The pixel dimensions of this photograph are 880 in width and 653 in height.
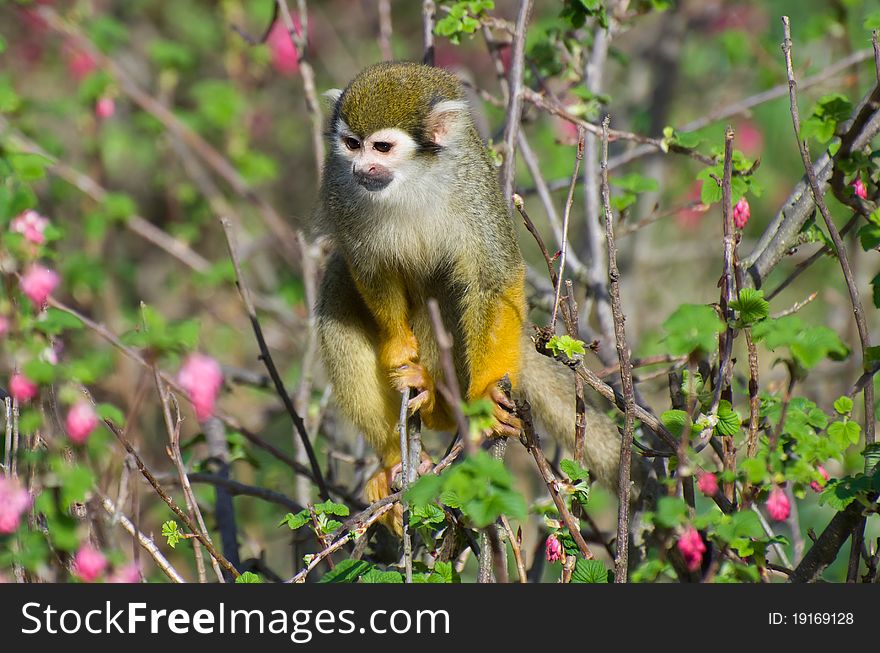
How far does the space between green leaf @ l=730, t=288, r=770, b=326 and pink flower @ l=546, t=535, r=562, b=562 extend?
0.68m

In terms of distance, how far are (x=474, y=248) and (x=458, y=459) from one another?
72 cm

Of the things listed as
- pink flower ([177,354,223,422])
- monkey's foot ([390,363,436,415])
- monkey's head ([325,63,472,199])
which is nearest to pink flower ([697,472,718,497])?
pink flower ([177,354,223,422])

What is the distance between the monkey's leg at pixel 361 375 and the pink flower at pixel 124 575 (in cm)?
139

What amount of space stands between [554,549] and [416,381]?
3.85ft

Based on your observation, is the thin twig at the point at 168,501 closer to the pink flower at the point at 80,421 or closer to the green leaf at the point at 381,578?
the pink flower at the point at 80,421

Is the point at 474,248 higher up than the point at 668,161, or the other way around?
the point at 668,161

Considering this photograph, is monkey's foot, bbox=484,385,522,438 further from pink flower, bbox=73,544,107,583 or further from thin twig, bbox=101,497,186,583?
pink flower, bbox=73,544,107,583

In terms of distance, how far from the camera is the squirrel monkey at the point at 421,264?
3125 millimetres

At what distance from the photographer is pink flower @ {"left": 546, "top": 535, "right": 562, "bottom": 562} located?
2.34 metres

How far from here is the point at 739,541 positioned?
207cm

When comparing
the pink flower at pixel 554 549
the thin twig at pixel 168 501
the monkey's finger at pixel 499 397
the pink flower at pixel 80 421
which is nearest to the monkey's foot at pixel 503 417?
the monkey's finger at pixel 499 397
